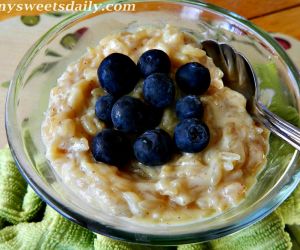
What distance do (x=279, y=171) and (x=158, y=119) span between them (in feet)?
0.77

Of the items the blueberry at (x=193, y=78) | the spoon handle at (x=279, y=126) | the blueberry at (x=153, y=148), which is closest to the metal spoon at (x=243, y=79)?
the spoon handle at (x=279, y=126)

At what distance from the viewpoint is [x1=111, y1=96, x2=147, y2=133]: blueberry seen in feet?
2.85

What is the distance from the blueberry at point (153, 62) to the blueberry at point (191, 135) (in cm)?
13

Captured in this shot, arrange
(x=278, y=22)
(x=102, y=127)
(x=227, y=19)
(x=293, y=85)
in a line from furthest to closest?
(x=278, y=22), (x=227, y=19), (x=293, y=85), (x=102, y=127)

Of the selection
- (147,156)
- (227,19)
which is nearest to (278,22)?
(227,19)

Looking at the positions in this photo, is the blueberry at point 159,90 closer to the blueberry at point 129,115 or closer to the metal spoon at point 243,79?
the blueberry at point 129,115

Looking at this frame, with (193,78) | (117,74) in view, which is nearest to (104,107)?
(117,74)

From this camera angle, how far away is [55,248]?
982mm

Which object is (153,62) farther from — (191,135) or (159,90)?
(191,135)

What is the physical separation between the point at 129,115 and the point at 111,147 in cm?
7

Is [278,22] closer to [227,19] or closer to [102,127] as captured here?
[227,19]

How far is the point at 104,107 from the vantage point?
0.91 m

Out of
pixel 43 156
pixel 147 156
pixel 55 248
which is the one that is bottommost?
pixel 55 248

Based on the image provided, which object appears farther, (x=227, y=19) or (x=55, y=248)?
(x=227, y=19)
